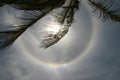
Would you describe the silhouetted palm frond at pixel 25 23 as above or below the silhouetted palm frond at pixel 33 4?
below

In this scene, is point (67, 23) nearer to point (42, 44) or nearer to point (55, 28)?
point (55, 28)

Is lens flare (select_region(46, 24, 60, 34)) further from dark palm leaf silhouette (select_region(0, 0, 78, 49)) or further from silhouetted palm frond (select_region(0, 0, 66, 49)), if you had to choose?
silhouetted palm frond (select_region(0, 0, 66, 49))

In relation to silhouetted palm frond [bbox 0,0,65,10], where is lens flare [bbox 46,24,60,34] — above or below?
below

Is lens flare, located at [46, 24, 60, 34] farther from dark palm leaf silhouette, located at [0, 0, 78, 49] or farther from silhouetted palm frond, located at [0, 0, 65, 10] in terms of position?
silhouetted palm frond, located at [0, 0, 65, 10]

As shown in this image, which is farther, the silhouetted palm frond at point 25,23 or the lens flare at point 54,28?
the lens flare at point 54,28

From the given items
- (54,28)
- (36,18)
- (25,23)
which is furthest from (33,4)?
(54,28)

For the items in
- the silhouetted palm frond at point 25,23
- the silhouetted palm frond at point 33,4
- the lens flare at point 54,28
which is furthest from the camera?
the lens flare at point 54,28

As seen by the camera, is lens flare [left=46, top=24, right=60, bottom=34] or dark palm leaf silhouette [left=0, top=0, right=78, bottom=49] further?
lens flare [left=46, top=24, right=60, bottom=34]

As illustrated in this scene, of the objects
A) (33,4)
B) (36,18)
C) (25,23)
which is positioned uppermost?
(33,4)

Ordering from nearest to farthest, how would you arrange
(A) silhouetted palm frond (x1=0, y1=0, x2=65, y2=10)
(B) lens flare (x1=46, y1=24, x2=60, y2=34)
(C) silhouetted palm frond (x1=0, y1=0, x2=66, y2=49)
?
(C) silhouetted palm frond (x1=0, y1=0, x2=66, y2=49) → (A) silhouetted palm frond (x1=0, y1=0, x2=65, y2=10) → (B) lens flare (x1=46, y1=24, x2=60, y2=34)

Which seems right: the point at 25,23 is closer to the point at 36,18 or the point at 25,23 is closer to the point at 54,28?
the point at 36,18

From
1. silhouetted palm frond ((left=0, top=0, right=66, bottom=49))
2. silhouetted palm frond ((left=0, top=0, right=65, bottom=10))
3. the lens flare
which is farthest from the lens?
the lens flare

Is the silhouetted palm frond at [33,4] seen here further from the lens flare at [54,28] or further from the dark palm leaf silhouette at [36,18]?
the lens flare at [54,28]

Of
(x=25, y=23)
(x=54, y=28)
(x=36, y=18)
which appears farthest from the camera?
(x=54, y=28)
